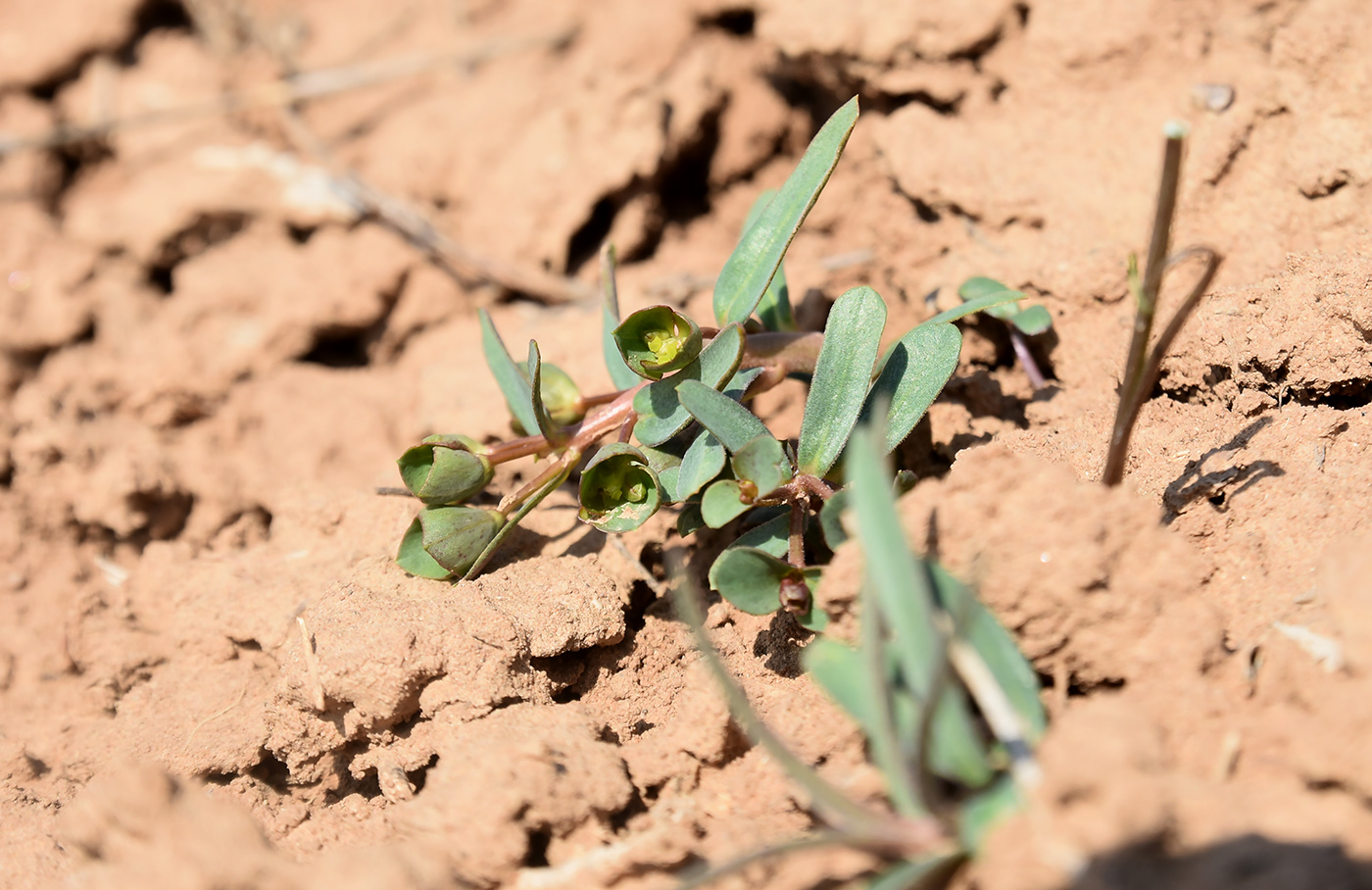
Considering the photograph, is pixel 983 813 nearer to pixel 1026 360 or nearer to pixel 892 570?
pixel 892 570

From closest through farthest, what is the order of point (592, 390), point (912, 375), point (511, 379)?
point (912, 375) → point (511, 379) → point (592, 390)

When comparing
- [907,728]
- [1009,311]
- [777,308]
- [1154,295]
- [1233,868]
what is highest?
[1154,295]

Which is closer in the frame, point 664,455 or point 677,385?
point 677,385

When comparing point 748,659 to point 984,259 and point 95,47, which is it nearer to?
point 984,259

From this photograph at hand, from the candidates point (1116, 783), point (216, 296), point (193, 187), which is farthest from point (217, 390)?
point (1116, 783)

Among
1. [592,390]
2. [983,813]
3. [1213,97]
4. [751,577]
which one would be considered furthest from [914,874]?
[1213,97]

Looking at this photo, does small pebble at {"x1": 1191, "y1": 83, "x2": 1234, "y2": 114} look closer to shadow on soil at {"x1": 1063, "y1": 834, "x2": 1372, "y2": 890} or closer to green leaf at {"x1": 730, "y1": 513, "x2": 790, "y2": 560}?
green leaf at {"x1": 730, "y1": 513, "x2": 790, "y2": 560}

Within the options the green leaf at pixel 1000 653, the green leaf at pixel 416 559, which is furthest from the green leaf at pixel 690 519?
the green leaf at pixel 1000 653
